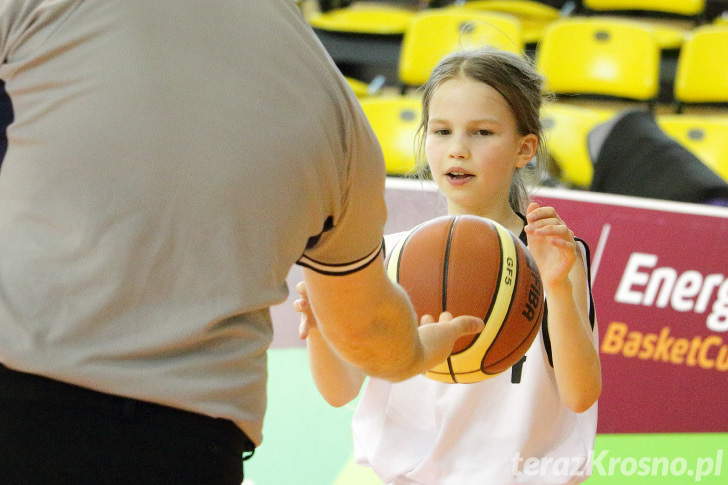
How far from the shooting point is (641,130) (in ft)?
14.8

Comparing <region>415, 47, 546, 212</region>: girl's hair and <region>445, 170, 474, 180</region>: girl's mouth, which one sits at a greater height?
<region>415, 47, 546, 212</region>: girl's hair

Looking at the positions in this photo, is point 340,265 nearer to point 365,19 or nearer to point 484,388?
point 484,388

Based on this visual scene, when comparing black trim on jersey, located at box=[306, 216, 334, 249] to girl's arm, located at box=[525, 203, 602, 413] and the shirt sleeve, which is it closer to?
the shirt sleeve

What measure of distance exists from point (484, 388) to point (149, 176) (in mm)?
1083

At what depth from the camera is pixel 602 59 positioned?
21.1 feet

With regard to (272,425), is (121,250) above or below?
above

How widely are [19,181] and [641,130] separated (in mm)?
3818

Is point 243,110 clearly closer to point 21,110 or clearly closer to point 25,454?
point 21,110

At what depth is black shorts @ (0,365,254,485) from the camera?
1212 millimetres

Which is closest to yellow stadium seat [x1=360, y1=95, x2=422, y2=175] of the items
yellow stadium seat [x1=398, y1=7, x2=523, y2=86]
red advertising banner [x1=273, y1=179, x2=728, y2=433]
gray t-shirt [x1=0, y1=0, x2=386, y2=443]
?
yellow stadium seat [x1=398, y1=7, x2=523, y2=86]

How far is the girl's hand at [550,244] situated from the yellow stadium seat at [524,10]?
6.17 metres

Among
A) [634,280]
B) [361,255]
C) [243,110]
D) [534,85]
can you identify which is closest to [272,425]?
[634,280]

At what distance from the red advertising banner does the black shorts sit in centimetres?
202

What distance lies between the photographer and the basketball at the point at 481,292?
5.90 ft
